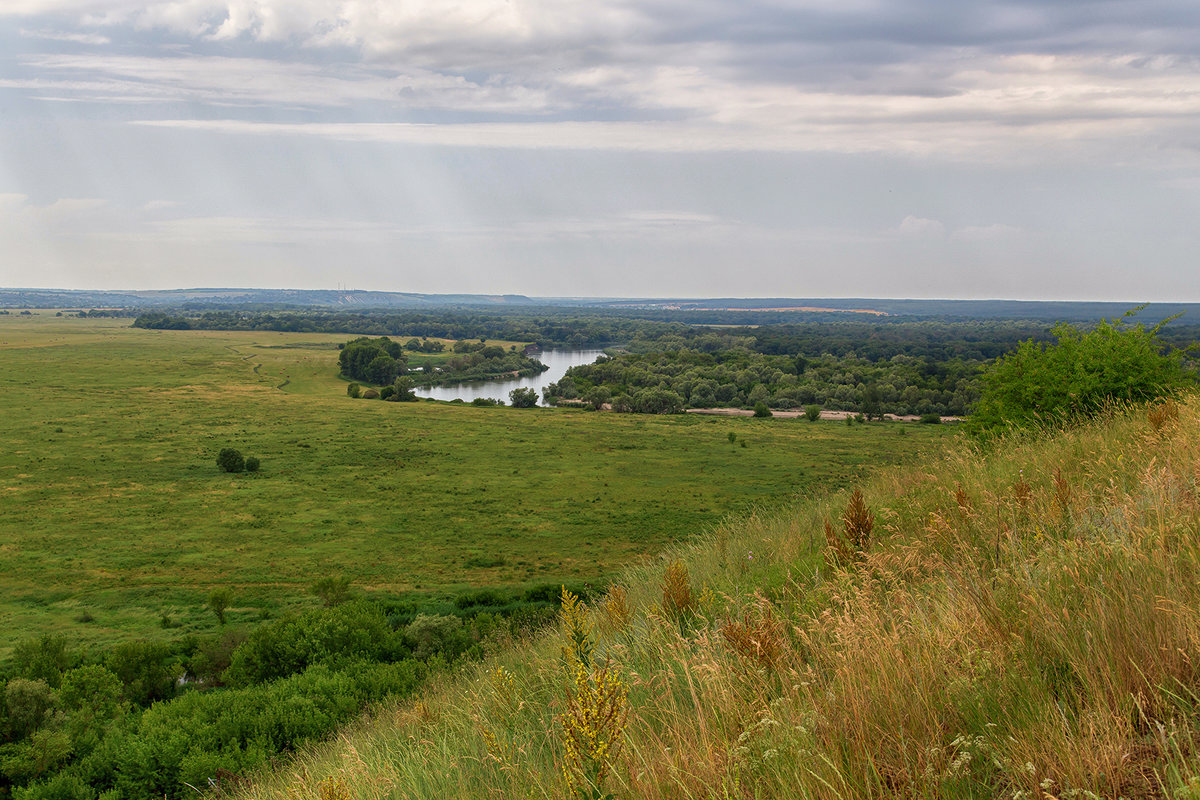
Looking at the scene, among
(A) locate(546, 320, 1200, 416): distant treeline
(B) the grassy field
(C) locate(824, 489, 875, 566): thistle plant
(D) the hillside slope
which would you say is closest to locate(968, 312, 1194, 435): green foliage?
(C) locate(824, 489, 875, 566): thistle plant

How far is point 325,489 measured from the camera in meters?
59.0

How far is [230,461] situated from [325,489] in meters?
11.0

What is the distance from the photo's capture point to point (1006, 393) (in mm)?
22188

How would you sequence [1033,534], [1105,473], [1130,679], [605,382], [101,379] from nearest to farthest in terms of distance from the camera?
[1130,679] < [1033,534] < [1105,473] < [101,379] < [605,382]

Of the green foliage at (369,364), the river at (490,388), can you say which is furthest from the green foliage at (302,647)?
the green foliage at (369,364)

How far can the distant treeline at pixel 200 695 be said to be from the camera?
17.1 m

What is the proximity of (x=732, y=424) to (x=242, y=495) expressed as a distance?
192ft

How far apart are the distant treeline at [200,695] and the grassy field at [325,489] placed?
6044 millimetres

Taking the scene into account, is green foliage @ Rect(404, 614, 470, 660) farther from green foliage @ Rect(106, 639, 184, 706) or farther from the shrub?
the shrub

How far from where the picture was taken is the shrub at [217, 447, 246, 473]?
2472 inches

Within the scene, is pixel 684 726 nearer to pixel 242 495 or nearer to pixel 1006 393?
pixel 1006 393

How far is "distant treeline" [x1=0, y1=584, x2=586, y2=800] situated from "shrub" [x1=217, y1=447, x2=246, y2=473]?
3578 cm

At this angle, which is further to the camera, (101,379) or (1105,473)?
(101,379)

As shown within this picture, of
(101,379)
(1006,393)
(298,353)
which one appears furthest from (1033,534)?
(298,353)
